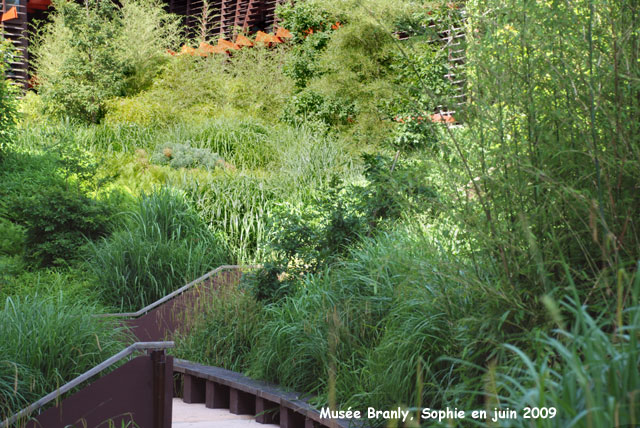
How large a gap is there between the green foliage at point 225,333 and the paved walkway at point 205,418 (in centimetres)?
41

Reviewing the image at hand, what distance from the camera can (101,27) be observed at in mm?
14523

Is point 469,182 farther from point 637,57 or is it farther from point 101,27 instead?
point 101,27

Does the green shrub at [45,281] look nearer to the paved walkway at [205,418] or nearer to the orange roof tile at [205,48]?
the paved walkway at [205,418]

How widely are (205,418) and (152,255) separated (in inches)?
109

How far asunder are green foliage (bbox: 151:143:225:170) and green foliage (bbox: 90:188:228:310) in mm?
2128

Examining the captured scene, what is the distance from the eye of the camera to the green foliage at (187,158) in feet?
35.0

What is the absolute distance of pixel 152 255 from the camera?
7.50m

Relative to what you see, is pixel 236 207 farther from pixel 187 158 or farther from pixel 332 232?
pixel 332 232

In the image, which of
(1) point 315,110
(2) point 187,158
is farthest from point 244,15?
(2) point 187,158

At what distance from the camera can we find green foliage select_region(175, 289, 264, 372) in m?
5.75

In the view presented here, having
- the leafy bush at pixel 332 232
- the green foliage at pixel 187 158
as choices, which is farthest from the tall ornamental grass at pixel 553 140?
the green foliage at pixel 187 158

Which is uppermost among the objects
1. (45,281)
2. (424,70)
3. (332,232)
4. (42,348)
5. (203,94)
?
(424,70)

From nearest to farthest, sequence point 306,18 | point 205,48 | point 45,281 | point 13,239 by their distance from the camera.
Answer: point 45,281 → point 13,239 → point 306,18 → point 205,48

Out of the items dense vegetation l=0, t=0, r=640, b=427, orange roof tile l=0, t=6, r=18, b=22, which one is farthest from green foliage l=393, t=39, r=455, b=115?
orange roof tile l=0, t=6, r=18, b=22
